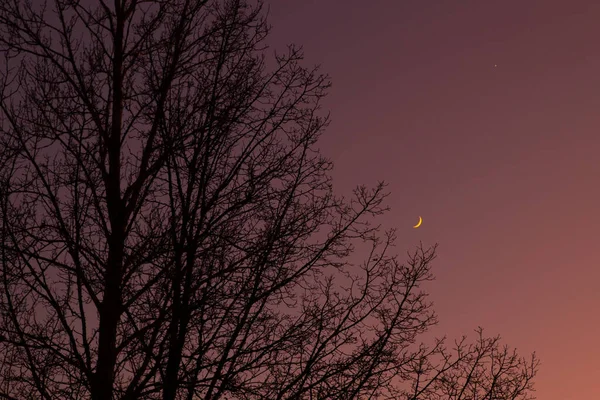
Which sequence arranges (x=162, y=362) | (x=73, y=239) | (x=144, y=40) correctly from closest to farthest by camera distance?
(x=162, y=362) → (x=73, y=239) → (x=144, y=40)

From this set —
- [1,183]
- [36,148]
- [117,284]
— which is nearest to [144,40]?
[36,148]

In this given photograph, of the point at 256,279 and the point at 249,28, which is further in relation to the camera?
the point at 249,28

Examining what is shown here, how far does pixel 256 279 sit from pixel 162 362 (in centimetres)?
111

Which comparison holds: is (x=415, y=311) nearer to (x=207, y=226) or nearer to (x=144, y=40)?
(x=207, y=226)

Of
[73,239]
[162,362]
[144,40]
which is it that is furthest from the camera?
[144,40]

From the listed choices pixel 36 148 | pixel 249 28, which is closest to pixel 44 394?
pixel 36 148

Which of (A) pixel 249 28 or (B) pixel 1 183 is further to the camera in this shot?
(A) pixel 249 28

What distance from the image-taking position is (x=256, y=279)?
21.5 ft

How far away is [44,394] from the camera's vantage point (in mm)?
6301

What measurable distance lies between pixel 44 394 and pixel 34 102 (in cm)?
288

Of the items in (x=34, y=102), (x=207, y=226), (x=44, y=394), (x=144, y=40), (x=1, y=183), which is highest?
(x=144, y=40)

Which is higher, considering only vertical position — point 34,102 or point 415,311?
point 34,102

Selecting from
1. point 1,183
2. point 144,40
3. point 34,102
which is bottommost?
point 1,183

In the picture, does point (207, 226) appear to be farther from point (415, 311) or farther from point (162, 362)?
point (415, 311)
